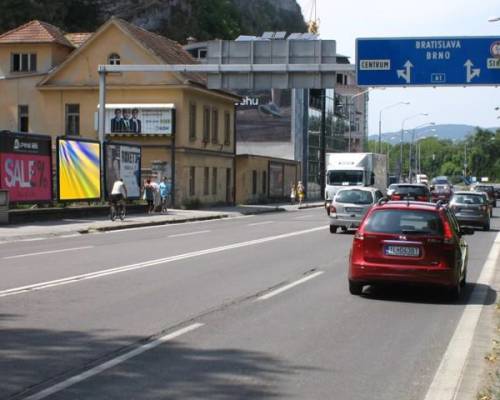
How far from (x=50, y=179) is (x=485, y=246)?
657 inches

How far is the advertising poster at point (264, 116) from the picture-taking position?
71125 millimetres

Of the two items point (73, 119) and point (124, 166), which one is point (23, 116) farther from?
point (124, 166)

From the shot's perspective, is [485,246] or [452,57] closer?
[485,246]

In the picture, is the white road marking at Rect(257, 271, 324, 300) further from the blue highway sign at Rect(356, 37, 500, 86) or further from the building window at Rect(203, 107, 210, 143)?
the building window at Rect(203, 107, 210, 143)

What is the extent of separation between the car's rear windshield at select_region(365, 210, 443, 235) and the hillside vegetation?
63.9 meters

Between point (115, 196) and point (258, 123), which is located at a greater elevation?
point (258, 123)

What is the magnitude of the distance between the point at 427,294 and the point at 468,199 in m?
19.7

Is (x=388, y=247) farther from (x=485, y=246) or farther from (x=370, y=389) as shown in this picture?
(x=485, y=246)

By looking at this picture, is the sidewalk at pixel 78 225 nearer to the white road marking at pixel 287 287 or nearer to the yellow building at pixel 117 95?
the yellow building at pixel 117 95

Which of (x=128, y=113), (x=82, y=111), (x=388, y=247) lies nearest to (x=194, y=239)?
(x=388, y=247)

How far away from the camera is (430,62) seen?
101 ft

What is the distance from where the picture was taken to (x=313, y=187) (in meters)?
78.6

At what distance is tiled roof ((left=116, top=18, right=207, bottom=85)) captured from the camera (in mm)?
46912

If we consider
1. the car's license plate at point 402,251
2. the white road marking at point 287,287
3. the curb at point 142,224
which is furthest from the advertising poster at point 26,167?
the car's license plate at point 402,251
